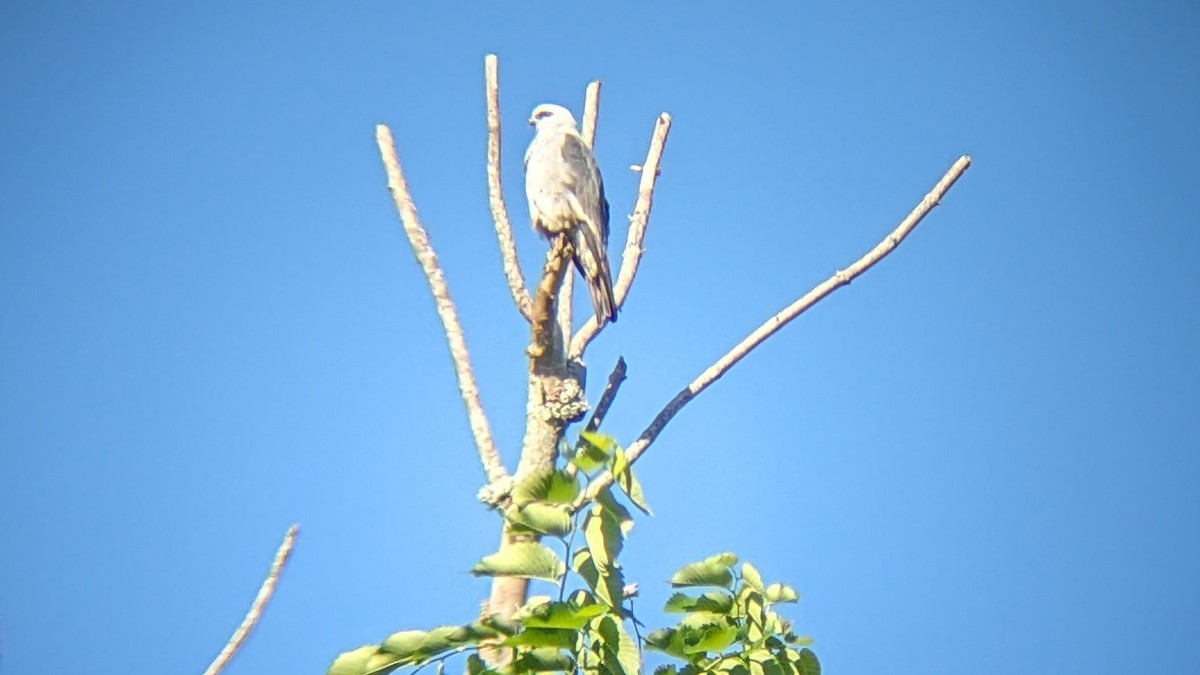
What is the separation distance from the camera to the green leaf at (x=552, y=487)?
2404 millimetres

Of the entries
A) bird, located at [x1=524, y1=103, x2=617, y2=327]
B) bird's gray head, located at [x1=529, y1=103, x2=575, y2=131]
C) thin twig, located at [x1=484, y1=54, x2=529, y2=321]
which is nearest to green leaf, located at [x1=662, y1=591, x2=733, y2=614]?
thin twig, located at [x1=484, y1=54, x2=529, y2=321]

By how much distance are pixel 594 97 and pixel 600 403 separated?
2.00 m

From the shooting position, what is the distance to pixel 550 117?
817cm

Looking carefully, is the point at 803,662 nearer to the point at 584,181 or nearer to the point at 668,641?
the point at 668,641

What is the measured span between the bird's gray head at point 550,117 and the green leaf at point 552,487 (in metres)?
5.02

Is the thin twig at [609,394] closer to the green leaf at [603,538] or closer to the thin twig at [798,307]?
the thin twig at [798,307]

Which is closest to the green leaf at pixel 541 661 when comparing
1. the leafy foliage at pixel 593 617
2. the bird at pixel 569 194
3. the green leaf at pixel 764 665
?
the leafy foliage at pixel 593 617

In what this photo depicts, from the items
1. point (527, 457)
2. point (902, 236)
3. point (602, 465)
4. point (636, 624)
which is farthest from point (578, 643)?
point (902, 236)

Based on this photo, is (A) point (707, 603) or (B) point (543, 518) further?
(A) point (707, 603)

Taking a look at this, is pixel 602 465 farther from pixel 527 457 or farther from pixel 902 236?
pixel 902 236

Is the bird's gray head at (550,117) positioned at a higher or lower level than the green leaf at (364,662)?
higher

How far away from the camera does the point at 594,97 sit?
524cm

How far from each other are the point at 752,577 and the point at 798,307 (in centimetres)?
138

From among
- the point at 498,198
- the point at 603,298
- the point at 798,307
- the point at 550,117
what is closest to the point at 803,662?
the point at 798,307
